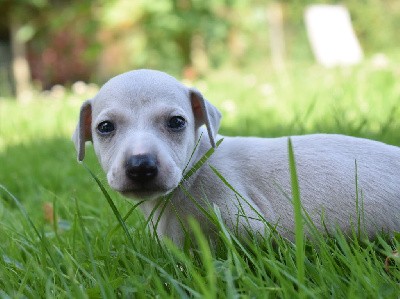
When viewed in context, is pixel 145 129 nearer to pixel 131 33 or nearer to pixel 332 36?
pixel 332 36

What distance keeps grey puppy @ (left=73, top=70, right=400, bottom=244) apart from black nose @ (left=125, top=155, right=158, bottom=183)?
0.03 m

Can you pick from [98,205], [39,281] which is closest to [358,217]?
[39,281]

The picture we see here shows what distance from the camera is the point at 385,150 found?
2.12m

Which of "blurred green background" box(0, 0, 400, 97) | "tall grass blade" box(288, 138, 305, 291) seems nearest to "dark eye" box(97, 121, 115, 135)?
"tall grass blade" box(288, 138, 305, 291)

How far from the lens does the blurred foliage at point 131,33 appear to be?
42.4ft

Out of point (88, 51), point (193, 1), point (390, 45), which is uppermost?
point (193, 1)

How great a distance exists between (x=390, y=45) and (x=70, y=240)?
2083 centimetres

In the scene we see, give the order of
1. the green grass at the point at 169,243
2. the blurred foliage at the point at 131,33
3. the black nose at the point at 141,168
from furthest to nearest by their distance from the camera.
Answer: the blurred foliage at the point at 131,33, the black nose at the point at 141,168, the green grass at the point at 169,243

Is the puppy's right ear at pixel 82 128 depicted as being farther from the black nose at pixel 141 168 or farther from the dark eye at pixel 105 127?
the black nose at pixel 141 168

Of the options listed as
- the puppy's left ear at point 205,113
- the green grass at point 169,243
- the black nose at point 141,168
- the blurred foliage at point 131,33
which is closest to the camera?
the green grass at point 169,243

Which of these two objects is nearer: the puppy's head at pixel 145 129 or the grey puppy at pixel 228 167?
the puppy's head at pixel 145 129

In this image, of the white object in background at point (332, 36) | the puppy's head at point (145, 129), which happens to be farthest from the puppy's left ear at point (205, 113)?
the white object in background at point (332, 36)

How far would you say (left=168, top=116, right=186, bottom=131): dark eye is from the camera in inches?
78.5

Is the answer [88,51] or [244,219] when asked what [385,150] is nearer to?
[244,219]
